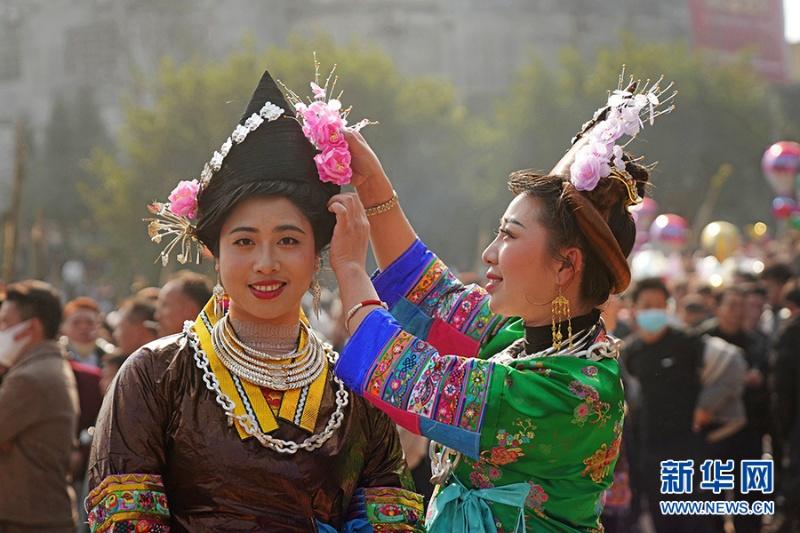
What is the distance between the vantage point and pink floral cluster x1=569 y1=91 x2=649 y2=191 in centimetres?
310

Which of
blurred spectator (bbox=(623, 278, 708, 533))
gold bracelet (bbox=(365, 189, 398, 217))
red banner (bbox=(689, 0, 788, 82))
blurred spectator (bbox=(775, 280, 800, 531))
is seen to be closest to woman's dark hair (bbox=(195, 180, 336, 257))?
gold bracelet (bbox=(365, 189, 398, 217))

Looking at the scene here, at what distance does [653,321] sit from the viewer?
798cm

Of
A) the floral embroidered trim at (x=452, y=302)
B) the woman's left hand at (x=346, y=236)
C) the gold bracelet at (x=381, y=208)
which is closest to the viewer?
the woman's left hand at (x=346, y=236)

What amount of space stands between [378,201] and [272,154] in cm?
61

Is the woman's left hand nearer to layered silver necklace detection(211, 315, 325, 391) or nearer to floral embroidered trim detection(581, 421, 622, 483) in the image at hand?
layered silver necklace detection(211, 315, 325, 391)

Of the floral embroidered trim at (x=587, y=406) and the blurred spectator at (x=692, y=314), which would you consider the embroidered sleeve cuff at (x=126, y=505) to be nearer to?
the floral embroidered trim at (x=587, y=406)

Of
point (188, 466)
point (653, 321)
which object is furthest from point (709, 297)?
point (188, 466)

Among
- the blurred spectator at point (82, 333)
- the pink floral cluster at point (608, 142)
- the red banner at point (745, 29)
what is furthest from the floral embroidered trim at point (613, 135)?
the red banner at point (745, 29)

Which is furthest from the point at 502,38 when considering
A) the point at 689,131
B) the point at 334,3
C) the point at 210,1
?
the point at 689,131

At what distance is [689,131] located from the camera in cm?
3459

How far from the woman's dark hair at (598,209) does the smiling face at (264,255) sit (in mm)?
637

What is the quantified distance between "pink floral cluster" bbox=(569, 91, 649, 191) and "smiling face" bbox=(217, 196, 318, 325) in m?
0.72

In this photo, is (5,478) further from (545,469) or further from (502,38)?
(502,38)

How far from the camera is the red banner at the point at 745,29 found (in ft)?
180
